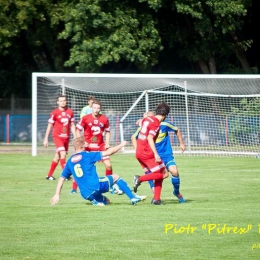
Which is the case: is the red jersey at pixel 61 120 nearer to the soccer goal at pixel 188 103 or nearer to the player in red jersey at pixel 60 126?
the player in red jersey at pixel 60 126

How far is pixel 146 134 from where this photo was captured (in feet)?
47.7

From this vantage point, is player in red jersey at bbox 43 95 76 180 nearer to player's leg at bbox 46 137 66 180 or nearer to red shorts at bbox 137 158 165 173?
player's leg at bbox 46 137 66 180

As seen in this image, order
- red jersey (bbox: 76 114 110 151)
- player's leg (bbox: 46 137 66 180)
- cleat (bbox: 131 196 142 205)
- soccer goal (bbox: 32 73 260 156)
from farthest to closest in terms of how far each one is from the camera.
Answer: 1. soccer goal (bbox: 32 73 260 156)
2. player's leg (bbox: 46 137 66 180)
3. red jersey (bbox: 76 114 110 151)
4. cleat (bbox: 131 196 142 205)

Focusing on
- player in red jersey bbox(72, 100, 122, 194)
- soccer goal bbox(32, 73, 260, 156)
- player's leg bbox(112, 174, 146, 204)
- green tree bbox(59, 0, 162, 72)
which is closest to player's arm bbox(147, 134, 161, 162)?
player's leg bbox(112, 174, 146, 204)

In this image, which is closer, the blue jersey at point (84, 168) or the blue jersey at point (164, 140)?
the blue jersey at point (84, 168)

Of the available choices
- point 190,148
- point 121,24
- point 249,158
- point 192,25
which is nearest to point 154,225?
point 249,158

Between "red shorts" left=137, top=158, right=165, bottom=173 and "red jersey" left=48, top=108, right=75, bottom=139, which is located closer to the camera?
"red shorts" left=137, top=158, right=165, bottom=173

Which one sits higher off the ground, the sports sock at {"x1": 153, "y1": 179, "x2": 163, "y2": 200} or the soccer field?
the sports sock at {"x1": 153, "y1": 179, "x2": 163, "y2": 200}

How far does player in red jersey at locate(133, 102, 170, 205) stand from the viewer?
14.3 m

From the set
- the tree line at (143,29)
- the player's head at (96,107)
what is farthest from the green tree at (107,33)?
the player's head at (96,107)

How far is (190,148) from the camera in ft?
100

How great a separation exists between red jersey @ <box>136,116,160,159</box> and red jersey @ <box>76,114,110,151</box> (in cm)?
268

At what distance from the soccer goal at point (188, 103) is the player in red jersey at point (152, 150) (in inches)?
543

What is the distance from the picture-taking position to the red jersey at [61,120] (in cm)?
2081
